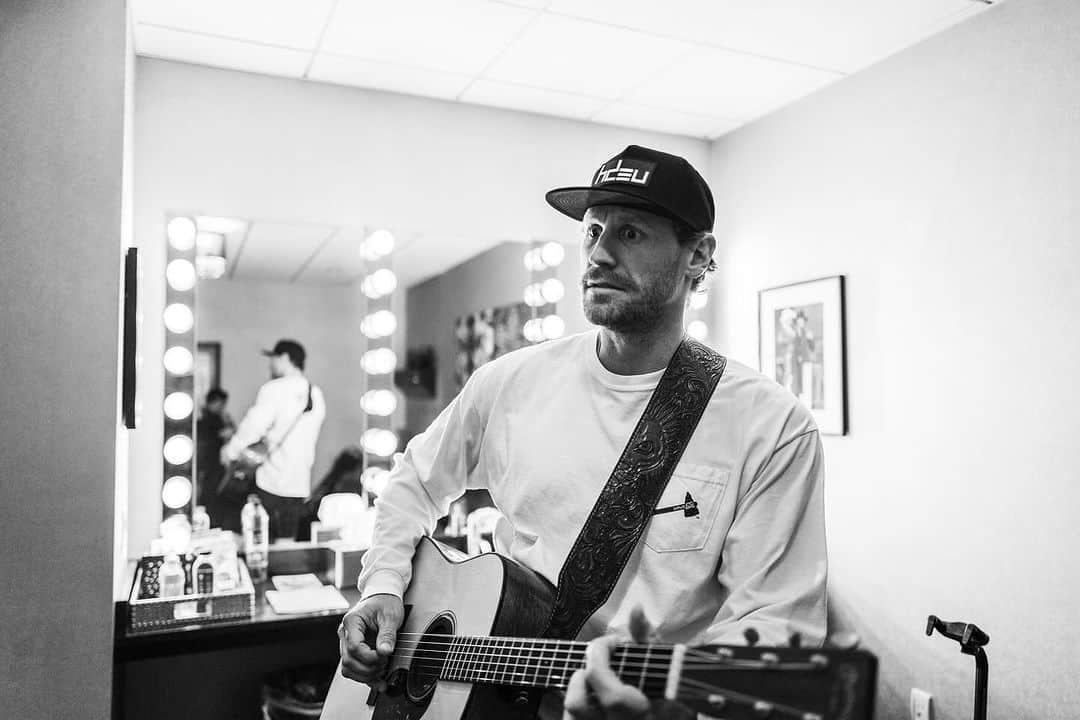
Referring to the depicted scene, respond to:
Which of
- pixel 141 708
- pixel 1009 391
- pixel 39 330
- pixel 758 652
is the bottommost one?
pixel 141 708

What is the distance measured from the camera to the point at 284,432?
9.52 feet

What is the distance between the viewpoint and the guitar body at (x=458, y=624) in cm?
124

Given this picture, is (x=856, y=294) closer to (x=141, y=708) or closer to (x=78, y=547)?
(x=78, y=547)

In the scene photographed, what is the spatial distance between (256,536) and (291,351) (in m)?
0.66

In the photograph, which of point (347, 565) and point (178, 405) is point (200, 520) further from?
point (347, 565)

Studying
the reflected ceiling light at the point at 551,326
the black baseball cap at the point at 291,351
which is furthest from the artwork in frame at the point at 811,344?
the black baseball cap at the point at 291,351

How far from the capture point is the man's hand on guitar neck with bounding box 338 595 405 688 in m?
1.40

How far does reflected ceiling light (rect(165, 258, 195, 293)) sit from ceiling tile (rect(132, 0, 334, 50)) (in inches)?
29.6

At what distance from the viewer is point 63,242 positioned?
1.94m

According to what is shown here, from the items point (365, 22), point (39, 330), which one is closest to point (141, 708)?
point (39, 330)

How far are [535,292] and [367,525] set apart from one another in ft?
3.77

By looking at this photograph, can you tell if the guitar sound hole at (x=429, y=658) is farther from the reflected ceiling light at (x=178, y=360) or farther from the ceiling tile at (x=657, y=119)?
the ceiling tile at (x=657, y=119)

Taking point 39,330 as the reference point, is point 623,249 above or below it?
above

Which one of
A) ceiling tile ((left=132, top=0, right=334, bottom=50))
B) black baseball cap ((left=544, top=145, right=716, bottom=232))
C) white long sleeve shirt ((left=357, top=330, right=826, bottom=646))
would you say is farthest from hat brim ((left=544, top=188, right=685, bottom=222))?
ceiling tile ((left=132, top=0, right=334, bottom=50))
